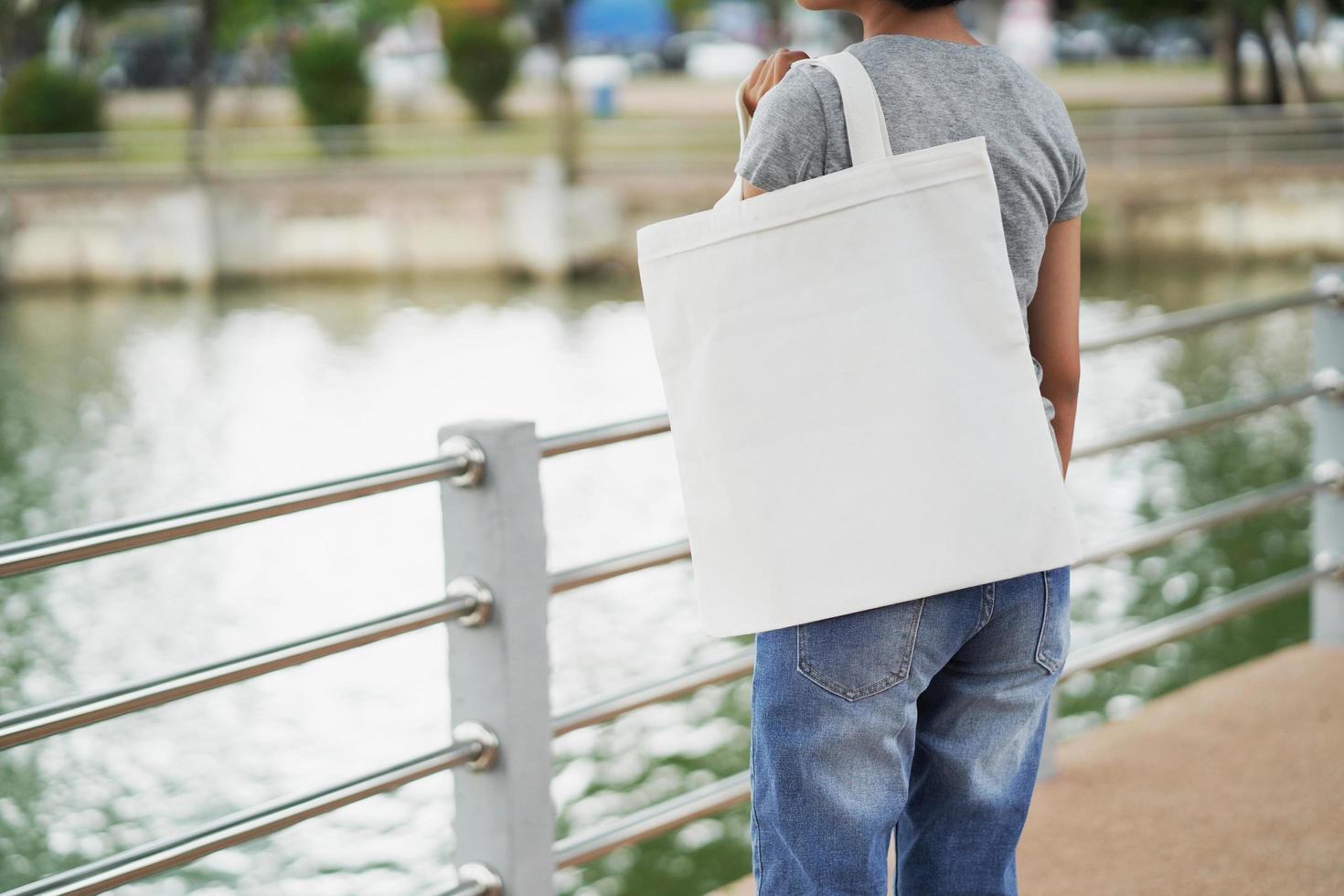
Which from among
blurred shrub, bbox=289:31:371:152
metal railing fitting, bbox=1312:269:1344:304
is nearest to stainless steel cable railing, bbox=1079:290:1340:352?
metal railing fitting, bbox=1312:269:1344:304

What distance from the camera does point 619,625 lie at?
27.4 ft

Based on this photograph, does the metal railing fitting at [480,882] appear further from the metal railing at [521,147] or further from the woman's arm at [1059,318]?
the metal railing at [521,147]

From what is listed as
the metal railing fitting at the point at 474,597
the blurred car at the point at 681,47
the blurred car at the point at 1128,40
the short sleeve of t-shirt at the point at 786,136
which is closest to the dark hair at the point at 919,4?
the short sleeve of t-shirt at the point at 786,136

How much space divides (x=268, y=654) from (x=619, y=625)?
6.29 meters

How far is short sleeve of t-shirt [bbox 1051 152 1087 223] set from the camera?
162 cm

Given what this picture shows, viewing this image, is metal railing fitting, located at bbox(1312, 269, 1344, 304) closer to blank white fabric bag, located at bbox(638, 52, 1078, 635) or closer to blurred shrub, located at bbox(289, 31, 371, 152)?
blank white fabric bag, located at bbox(638, 52, 1078, 635)

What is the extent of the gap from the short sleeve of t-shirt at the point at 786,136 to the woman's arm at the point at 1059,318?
33 cm

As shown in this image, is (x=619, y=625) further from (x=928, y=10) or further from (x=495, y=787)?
(x=928, y=10)

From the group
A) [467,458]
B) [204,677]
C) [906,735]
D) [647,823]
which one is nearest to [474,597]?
[467,458]

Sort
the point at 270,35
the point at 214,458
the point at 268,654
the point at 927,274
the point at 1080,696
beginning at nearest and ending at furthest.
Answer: the point at 927,274, the point at 268,654, the point at 1080,696, the point at 214,458, the point at 270,35

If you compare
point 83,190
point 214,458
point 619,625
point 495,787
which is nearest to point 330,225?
point 83,190

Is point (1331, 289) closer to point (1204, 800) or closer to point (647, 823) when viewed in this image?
point (1204, 800)

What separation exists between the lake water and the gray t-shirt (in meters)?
4.33

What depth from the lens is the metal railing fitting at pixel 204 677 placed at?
6.17 feet
